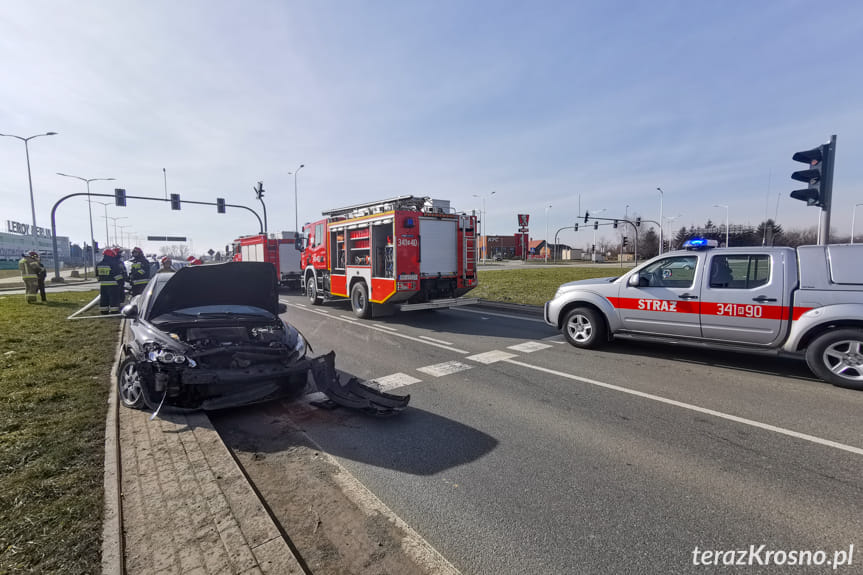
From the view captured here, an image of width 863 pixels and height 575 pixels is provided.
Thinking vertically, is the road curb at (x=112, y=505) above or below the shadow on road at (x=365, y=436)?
above

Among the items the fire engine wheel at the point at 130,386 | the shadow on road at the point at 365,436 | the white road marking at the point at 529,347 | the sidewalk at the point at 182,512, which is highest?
the fire engine wheel at the point at 130,386

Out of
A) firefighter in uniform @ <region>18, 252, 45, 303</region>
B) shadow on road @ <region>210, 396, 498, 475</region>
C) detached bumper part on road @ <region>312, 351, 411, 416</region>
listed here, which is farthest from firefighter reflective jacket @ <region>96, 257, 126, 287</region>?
detached bumper part on road @ <region>312, 351, 411, 416</region>

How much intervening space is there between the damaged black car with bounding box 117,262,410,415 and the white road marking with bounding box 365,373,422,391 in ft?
1.37

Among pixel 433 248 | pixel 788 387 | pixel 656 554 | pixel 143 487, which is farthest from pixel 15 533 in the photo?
pixel 433 248

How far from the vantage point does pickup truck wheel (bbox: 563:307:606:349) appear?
24.2 feet

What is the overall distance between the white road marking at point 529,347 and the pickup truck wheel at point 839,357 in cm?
363

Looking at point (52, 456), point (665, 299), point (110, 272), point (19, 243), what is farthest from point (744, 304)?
point (19, 243)

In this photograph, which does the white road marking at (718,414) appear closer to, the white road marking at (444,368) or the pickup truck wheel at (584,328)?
the white road marking at (444,368)

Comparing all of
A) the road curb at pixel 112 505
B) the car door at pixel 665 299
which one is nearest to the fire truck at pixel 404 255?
the car door at pixel 665 299

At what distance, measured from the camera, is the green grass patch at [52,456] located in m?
2.30

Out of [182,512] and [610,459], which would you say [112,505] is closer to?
[182,512]

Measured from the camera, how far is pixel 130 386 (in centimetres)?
452

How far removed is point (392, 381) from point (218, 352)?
2289 mm

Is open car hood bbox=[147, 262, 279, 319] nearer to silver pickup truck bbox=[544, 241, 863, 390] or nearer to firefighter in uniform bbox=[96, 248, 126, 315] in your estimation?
silver pickup truck bbox=[544, 241, 863, 390]
